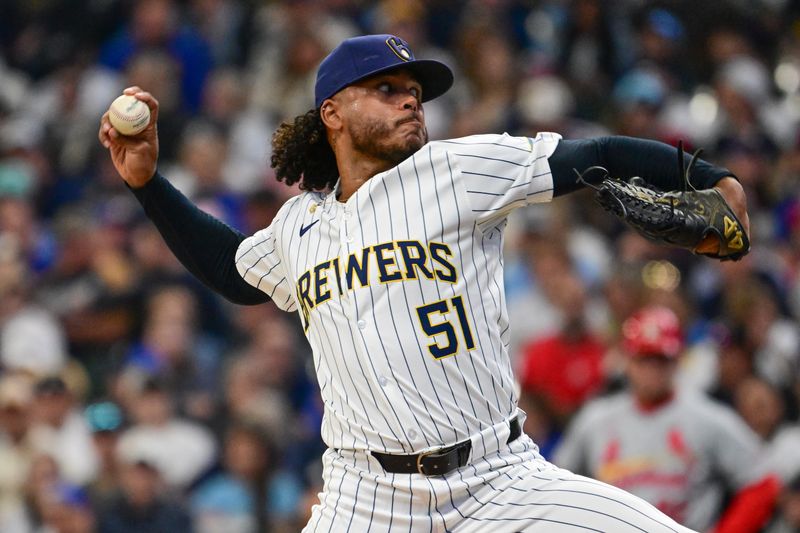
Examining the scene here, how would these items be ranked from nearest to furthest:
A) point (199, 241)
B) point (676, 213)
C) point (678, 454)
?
point (676, 213) < point (199, 241) < point (678, 454)

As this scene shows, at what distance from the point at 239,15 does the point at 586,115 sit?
11.0 feet

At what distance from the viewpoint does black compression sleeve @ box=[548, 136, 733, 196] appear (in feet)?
12.2

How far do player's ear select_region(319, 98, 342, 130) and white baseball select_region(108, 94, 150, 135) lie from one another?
551 millimetres

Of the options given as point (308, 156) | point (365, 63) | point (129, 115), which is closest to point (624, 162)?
point (365, 63)

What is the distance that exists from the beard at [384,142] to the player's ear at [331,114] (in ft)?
0.31

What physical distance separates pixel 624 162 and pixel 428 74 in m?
0.78

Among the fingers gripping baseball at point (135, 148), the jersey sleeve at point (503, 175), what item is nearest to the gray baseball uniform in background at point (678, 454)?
the jersey sleeve at point (503, 175)

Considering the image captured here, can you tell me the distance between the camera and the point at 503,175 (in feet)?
12.3

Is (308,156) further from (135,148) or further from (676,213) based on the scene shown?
(676,213)

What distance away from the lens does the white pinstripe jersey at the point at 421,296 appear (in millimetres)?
3658

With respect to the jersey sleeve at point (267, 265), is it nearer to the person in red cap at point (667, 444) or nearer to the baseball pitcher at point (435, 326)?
the baseball pitcher at point (435, 326)

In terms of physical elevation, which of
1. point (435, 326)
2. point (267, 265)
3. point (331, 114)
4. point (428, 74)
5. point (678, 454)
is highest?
point (428, 74)

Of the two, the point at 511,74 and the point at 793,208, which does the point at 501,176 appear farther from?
the point at 511,74

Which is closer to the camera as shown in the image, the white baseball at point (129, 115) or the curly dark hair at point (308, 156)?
the white baseball at point (129, 115)
